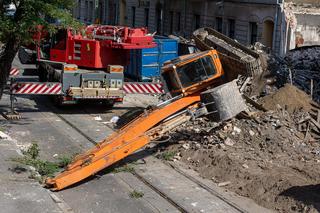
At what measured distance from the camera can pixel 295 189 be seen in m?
11.2

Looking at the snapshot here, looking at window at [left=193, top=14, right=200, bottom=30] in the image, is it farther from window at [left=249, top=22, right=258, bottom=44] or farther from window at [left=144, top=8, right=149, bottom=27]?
window at [left=144, top=8, right=149, bottom=27]

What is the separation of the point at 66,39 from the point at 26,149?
5669mm

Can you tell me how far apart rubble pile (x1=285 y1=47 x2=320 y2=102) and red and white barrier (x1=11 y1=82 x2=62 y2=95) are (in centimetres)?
711

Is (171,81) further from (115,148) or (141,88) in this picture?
(141,88)

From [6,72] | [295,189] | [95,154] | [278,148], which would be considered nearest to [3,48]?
[6,72]

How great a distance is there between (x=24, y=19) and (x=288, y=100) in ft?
22.3

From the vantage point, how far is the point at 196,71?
44.7 feet

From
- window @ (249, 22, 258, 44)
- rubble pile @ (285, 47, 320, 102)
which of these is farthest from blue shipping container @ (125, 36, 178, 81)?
window @ (249, 22, 258, 44)

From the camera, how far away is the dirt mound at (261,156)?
11242 millimetres

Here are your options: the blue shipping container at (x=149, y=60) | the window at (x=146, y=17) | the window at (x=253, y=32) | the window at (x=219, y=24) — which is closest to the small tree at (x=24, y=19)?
the blue shipping container at (x=149, y=60)

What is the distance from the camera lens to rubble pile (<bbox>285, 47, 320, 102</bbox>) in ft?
58.4

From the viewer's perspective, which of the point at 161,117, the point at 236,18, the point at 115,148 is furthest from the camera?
the point at 236,18

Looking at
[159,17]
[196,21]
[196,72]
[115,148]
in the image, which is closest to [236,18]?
[196,21]

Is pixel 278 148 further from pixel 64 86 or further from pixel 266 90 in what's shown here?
pixel 64 86
